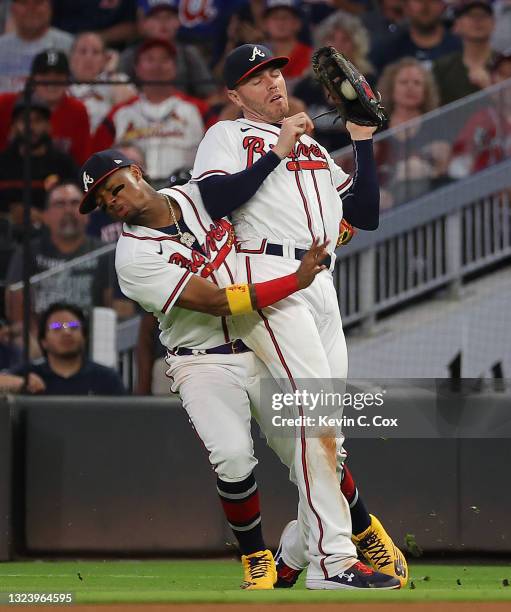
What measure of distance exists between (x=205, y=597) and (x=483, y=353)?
4.15 m

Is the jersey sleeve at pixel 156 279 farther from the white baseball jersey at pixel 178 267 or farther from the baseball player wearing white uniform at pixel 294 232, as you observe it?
the baseball player wearing white uniform at pixel 294 232

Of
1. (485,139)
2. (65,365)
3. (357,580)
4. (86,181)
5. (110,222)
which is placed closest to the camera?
(357,580)

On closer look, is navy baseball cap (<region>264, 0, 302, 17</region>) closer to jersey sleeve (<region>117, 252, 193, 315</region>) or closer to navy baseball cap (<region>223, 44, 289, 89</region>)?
navy baseball cap (<region>223, 44, 289, 89</region>)

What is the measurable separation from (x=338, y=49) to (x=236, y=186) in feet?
19.5

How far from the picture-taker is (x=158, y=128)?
815 centimetres

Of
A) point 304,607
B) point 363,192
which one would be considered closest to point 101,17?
point 363,192

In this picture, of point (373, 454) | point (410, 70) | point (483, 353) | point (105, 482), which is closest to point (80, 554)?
point (105, 482)

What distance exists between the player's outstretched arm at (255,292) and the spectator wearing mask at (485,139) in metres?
Answer: 4.34

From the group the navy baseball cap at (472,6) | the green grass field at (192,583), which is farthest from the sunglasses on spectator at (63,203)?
the navy baseball cap at (472,6)

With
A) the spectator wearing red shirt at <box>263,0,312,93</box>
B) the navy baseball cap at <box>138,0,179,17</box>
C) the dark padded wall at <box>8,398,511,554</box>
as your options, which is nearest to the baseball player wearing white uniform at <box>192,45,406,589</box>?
the dark padded wall at <box>8,398,511,554</box>

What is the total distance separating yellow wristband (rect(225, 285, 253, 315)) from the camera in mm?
4625

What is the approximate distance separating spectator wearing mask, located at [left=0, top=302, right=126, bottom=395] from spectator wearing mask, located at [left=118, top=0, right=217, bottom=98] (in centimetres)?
304

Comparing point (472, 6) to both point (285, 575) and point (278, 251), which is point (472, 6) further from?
point (285, 575)

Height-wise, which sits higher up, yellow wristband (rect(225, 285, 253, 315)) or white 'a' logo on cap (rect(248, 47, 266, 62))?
white 'a' logo on cap (rect(248, 47, 266, 62))
